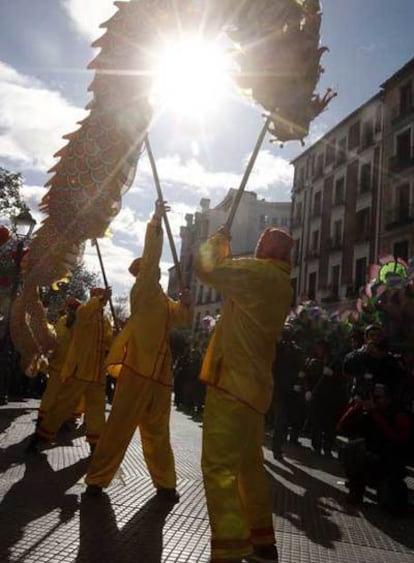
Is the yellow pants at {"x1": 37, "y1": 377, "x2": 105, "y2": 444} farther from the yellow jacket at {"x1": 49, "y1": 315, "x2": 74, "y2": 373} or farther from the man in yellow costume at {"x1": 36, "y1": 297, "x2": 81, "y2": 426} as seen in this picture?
the yellow jacket at {"x1": 49, "y1": 315, "x2": 74, "y2": 373}

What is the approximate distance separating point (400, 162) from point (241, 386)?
83.0ft


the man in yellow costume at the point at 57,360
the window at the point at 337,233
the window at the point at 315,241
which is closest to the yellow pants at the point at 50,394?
the man in yellow costume at the point at 57,360

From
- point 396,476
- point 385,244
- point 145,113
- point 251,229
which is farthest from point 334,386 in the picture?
point 251,229

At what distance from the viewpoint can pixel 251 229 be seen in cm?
5153

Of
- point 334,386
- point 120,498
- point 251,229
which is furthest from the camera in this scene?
point 251,229

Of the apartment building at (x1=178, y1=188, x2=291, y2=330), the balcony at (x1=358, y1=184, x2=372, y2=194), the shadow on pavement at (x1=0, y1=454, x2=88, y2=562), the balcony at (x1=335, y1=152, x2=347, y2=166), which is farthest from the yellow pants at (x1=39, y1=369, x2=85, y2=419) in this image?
the apartment building at (x1=178, y1=188, x2=291, y2=330)

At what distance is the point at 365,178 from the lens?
96.0ft

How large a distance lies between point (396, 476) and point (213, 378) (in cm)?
299

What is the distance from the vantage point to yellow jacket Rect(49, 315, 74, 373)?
707cm

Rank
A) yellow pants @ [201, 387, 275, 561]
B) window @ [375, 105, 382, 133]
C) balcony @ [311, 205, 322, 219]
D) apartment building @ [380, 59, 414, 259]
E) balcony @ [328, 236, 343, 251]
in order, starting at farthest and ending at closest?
balcony @ [311, 205, 322, 219], balcony @ [328, 236, 343, 251], window @ [375, 105, 382, 133], apartment building @ [380, 59, 414, 259], yellow pants @ [201, 387, 275, 561]


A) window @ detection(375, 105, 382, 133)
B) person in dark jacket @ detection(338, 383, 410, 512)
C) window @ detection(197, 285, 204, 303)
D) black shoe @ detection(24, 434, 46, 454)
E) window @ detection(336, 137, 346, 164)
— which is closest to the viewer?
person in dark jacket @ detection(338, 383, 410, 512)

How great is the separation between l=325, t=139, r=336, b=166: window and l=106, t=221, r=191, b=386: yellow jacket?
29.9 metres

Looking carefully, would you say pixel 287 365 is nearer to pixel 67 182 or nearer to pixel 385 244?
pixel 67 182

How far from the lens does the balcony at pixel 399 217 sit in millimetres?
25031
